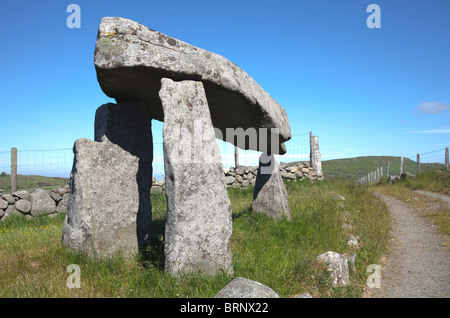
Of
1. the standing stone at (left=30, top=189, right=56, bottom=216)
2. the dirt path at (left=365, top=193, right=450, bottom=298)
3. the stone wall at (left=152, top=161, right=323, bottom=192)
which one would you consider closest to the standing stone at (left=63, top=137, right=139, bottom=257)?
the dirt path at (left=365, top=193, right=450, bottom=298)

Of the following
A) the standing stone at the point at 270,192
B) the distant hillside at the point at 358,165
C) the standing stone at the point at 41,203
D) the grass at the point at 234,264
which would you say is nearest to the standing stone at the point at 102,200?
the grass at the point at 234,264

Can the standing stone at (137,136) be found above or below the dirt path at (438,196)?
above

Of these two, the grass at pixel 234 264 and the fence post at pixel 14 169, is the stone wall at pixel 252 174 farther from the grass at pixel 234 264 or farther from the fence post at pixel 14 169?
the grass at pixel 234 264

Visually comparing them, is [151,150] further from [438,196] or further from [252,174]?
[438,196]

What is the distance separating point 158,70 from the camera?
3840mm

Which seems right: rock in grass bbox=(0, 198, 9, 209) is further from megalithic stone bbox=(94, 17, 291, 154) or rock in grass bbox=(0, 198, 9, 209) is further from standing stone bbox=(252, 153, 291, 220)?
standing stone bbox=(252, 153, 291, 220)

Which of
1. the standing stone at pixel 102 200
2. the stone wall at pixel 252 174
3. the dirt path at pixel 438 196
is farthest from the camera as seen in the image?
the stone wall at pixel 252 174

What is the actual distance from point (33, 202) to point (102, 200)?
19.6 feet

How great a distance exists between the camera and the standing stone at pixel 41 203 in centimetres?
891

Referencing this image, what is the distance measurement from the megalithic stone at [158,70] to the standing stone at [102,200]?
3.04 ft

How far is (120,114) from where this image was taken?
4660 millimetres

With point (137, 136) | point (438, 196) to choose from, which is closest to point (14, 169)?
point (137, 136)
